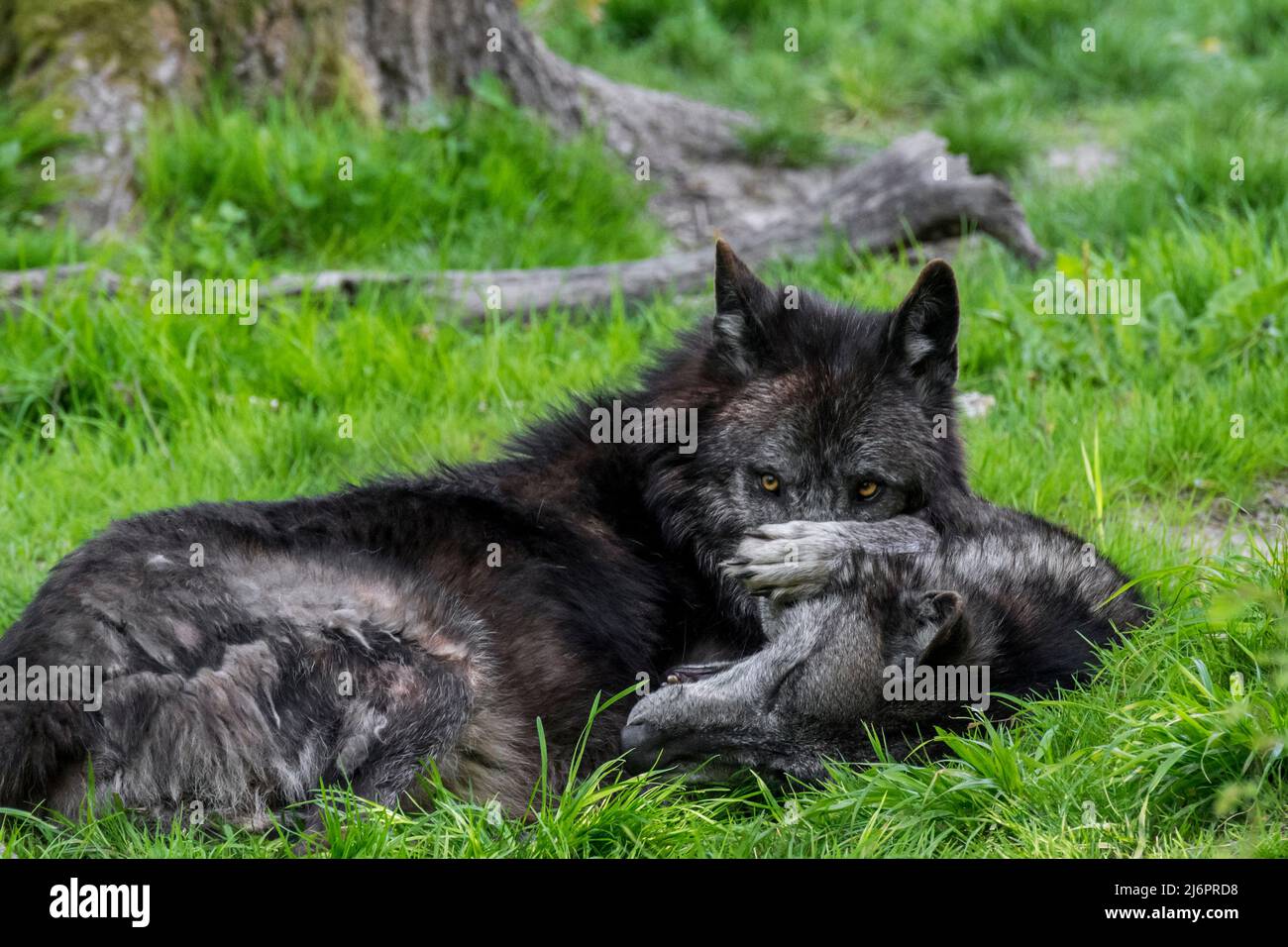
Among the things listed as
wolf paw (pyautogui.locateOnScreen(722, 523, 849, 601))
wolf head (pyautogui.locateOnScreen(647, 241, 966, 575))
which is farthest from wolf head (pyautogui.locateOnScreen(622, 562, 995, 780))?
wolf head (pyautogui.locateOnScreen(647, 241, 966, 575))

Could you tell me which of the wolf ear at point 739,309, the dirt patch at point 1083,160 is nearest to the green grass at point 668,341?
the dirt patch at point 1083,160

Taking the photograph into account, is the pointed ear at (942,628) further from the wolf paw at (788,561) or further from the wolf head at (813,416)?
the wolf head at (813,416)

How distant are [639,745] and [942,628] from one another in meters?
0.96

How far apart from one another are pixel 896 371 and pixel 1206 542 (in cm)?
165

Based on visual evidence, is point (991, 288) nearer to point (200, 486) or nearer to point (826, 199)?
point (826, 199)

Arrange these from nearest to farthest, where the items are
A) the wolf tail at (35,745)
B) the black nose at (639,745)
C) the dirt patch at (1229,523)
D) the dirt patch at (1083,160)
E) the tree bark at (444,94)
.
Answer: the wolf tail at (35,745) → the black nose at (639,745) → the dirt patch at (1229,523) → the tree bark at (444,94) → the dirt patch at (1083,160)

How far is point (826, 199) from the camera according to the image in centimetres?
804

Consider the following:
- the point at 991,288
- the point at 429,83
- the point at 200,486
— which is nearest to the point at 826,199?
the point at 991,288

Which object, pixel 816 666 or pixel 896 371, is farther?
pixel 896 371

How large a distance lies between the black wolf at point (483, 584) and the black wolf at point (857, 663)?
0.93ft

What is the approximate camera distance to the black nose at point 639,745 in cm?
405

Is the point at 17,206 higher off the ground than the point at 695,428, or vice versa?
the point at 17,206

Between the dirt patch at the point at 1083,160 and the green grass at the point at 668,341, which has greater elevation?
the dirt patch at the point at 1083,160
